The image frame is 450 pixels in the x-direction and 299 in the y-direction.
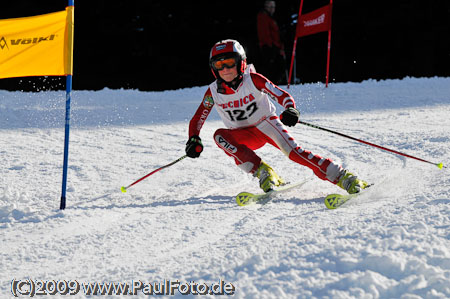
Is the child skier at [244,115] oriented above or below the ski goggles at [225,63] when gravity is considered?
below

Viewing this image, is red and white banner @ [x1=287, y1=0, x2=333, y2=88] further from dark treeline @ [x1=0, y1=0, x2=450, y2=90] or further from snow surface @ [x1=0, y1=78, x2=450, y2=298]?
dark treeline @ [x1=0, y1=0, x2=450, y2=90]

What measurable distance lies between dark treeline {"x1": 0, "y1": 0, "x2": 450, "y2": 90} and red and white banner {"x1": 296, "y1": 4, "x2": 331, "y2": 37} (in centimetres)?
502

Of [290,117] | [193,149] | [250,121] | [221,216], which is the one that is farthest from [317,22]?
[221,216]

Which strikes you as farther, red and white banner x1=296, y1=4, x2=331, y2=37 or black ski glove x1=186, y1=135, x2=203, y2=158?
red and white banner x1=296, y1=4, x2=331, y2=37

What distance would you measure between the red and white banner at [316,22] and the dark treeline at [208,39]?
5016 millimetres

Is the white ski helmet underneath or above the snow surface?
above

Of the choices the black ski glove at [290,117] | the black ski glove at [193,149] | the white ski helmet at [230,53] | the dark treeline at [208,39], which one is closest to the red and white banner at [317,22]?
the dark treeline at [208,39]

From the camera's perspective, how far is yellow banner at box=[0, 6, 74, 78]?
136 inches

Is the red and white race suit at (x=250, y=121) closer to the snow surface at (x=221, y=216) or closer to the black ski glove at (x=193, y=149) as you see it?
the black ski glove at (x=193, y=149)

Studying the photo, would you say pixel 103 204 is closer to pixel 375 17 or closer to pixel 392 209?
pixel 392 209

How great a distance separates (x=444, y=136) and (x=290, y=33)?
1115 cm

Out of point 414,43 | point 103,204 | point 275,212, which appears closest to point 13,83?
point 414,43

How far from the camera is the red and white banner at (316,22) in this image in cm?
991

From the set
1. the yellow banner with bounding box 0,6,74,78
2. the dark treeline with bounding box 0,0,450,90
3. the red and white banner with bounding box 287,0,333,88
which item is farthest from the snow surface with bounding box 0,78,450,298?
the dark treeline with bounding box 0,0,450,90
